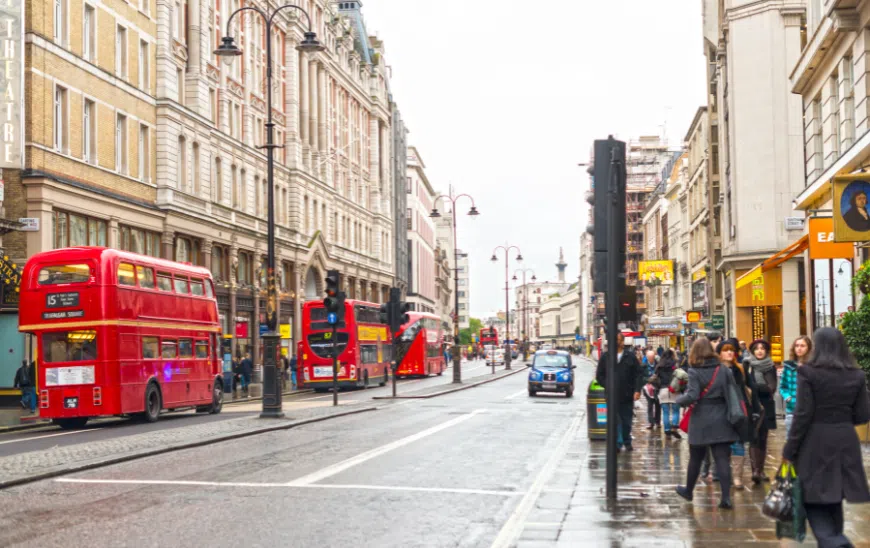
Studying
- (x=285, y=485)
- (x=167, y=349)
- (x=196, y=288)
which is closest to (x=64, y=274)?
(x=167, y=349)

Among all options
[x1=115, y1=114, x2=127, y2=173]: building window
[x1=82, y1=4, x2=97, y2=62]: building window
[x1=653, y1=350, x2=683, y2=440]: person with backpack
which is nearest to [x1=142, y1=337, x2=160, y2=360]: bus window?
[x1=653, y1=350, x2=683, y2=440]: person with backpack

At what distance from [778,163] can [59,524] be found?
128 ft

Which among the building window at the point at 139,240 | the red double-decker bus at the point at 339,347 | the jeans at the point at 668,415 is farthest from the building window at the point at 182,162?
the jeans at the point at 668,415

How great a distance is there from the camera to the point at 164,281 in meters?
27.9

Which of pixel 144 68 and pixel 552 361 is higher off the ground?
pixel 144 68

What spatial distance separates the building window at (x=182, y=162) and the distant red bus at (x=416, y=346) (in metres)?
15.5

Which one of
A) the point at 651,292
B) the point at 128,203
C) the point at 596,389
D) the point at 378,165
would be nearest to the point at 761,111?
the point at 128,203

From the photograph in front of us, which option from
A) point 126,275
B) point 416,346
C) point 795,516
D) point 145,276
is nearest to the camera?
point 795,516

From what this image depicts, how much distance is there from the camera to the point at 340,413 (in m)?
27.5

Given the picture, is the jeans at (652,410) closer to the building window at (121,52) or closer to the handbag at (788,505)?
the handbag at (788,505)

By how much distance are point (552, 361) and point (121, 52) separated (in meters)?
→ 20.3

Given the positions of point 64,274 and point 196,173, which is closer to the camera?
point 64,274

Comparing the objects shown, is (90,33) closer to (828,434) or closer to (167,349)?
(167,349)

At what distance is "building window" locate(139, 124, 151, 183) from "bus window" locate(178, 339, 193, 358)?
1668 centimetres
